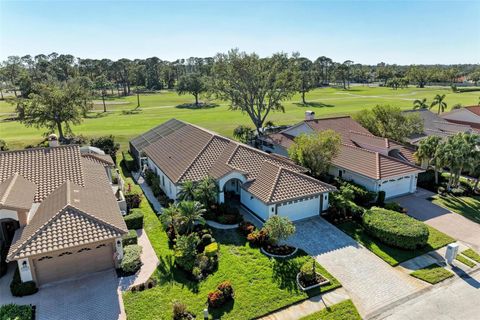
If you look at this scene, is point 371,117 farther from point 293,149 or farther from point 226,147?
point 226,147

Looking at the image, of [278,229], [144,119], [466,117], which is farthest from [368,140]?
[144,119]

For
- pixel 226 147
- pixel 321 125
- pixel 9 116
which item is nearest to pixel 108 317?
pixel 226 147

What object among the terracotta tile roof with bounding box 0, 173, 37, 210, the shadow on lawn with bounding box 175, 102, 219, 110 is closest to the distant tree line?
the shadow on lawn with bounding box 175, 102, 219, 110

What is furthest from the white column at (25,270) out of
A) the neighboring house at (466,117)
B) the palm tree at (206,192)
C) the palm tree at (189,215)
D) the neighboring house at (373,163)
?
the neighboring house at (466,117)

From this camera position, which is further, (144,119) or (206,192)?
(144,119)

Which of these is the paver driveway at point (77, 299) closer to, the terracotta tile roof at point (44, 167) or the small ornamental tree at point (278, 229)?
the terracotta tile roof at point (44, 167)

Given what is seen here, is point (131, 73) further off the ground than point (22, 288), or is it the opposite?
point (131, 73)

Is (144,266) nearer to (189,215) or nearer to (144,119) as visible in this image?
(189,215)

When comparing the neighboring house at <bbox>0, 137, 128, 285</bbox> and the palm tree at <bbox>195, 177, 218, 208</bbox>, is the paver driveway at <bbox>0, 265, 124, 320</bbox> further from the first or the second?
the palm tree at <bbox>195, 177, 218, 208</bbox>
